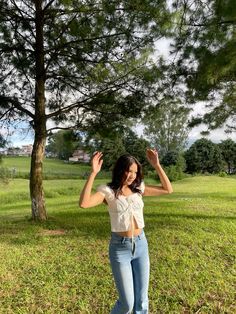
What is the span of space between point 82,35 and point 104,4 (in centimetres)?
88

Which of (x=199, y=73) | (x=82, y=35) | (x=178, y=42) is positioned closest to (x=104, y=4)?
(x=82, y=35)

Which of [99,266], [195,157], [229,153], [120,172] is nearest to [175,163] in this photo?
[195,157]

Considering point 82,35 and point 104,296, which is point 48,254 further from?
point 82,35

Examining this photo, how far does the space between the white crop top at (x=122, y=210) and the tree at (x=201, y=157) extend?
3982cm

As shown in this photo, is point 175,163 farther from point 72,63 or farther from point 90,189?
point 90,189

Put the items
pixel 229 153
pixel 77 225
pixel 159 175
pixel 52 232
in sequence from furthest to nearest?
pixel 229 153, pixel 77 225, pixel 52 232, pixel 159 175

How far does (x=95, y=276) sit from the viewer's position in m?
5.36

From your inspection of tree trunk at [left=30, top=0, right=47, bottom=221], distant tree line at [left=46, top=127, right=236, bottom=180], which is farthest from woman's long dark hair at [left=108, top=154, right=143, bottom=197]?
distant tree line at [left=46, top=127, right=236, bottom=180]

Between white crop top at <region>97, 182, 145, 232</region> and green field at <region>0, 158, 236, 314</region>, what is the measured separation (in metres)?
1.65

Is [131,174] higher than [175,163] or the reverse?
the reverse

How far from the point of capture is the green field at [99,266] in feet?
15.0

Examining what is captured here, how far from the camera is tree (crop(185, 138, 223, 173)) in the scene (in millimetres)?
42438

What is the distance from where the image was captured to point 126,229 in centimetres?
320

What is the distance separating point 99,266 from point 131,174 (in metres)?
2.86
